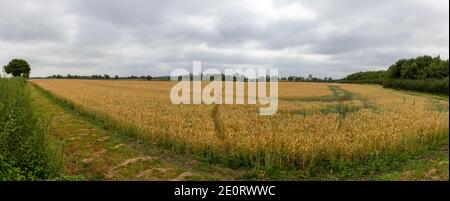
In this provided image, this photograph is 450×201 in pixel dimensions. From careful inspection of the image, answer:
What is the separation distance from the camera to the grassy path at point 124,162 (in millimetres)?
11721

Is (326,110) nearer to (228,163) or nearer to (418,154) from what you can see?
(418,154)

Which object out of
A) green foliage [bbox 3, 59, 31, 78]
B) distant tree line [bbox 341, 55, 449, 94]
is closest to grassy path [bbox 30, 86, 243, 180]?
distant tree line [bbox 341, 55, 449, 94]

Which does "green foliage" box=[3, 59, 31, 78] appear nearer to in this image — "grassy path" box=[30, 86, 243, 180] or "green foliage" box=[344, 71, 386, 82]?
"green foliage" box=[344, 71, 386, 82]

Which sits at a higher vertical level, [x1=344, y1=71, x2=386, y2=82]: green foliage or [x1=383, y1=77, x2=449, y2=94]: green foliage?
[x1=344, y1=71, x2=386, y2=82]: green foliage

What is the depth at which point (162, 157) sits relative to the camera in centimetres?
1409

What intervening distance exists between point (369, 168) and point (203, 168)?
5.04 meters

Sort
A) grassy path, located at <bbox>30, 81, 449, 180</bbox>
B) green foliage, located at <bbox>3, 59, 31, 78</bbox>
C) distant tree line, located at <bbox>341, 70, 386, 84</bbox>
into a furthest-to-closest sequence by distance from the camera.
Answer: green foliage, located at <bbox>3, 59, 31, 78</bbox> < distant tree line, located at <bbox>341, 70, 386, 84</bbox> < grassy path, located at <bbox>30, 81, 449, 180</bbox>

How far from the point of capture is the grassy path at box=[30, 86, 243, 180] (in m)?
11.7

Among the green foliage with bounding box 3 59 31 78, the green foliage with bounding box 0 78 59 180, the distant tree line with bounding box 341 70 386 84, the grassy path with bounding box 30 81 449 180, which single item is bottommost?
the grassy path with bounding box 30 81 449 180

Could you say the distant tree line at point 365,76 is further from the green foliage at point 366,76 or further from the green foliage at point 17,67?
the green foliage at point 17,67

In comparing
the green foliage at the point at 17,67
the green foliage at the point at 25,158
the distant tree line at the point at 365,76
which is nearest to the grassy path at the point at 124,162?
the green foliage at the point at 25,158
